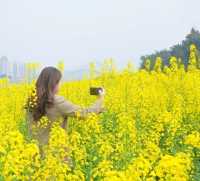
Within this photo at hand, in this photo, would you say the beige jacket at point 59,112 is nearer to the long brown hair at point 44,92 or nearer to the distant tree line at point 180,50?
the long brown hair at point 44,92

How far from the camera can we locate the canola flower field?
3.79 metres

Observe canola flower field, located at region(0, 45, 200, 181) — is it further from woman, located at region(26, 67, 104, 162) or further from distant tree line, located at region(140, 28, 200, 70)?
distant tree line, located at region(140, 28, 200, 70)

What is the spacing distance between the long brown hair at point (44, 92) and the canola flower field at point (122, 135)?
0.13 meters

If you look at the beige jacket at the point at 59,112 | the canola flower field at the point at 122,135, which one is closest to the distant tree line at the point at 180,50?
the canola flower field at the point at 122,135

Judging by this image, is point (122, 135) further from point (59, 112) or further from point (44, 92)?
point (44, 92)

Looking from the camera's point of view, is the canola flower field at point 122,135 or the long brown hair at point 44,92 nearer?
the canola flower field at point 122,135

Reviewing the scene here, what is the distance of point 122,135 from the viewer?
5703 mm

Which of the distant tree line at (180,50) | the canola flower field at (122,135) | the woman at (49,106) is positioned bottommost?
the canola flower field at (122,135)

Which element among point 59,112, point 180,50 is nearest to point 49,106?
point 59,112

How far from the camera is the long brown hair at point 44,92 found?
523 centimetres

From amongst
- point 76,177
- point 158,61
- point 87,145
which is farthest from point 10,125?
point 158,61

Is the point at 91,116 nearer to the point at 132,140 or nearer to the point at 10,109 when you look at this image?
the point at 132,140

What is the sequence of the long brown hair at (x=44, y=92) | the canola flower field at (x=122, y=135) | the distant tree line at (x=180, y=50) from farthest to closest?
the distant tree line at (x=180, y=50) → the long brown hair at (x=44, y=92) → the canola flower field at (x=122, y=135)

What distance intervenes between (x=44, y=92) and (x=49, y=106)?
15cm
